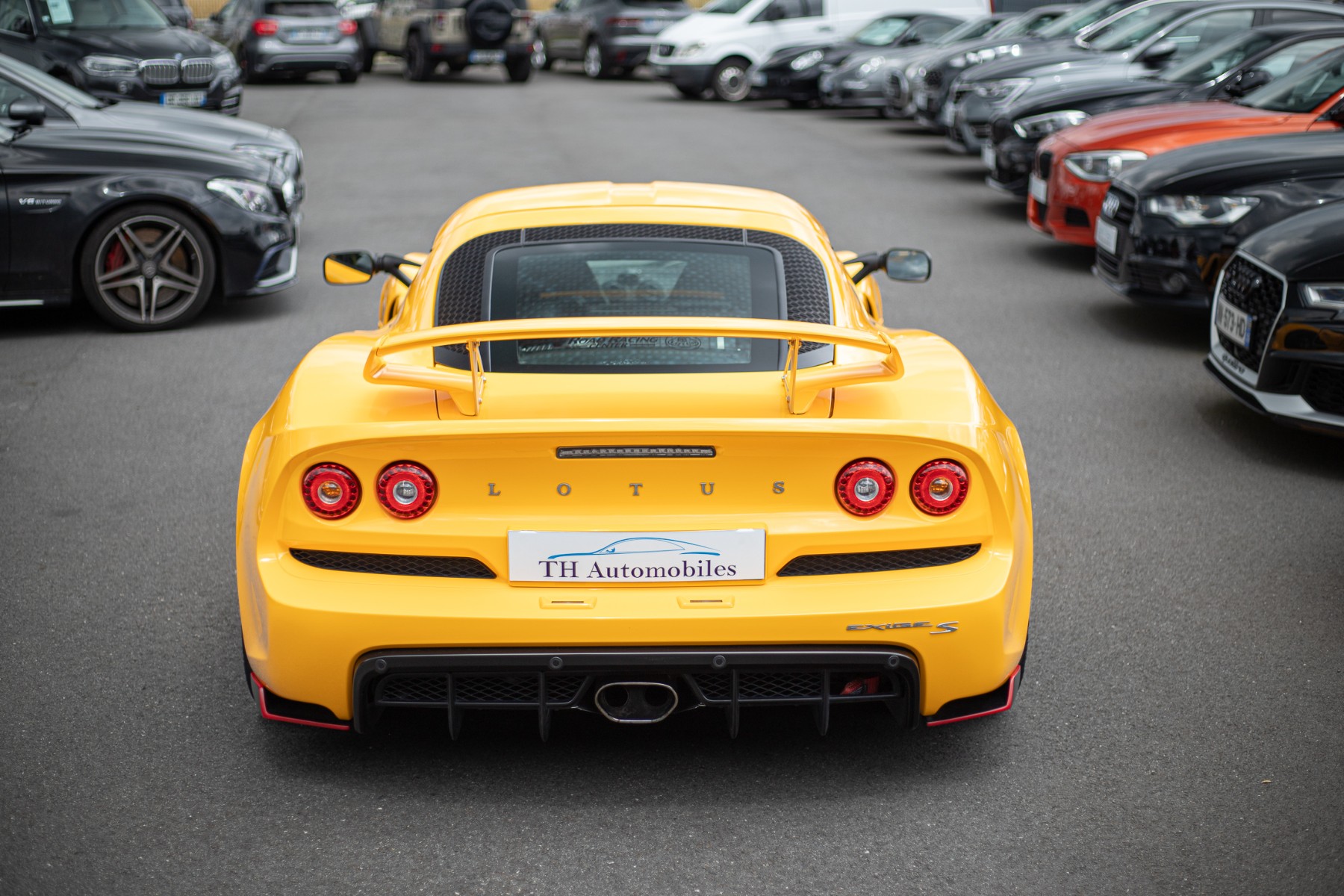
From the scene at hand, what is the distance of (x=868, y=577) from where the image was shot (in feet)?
9.96

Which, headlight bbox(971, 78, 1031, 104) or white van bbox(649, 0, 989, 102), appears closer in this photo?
headlight bbox(971, 78, 1031, 104)

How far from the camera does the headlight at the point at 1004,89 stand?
13.6 metres

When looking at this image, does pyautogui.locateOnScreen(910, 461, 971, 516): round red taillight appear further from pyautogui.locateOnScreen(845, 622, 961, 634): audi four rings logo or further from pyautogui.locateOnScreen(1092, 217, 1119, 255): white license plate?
pyautogui.locateOnScreen(1092, 217, 1119, 255): white license plate

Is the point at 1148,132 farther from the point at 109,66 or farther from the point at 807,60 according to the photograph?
the point at 807,60

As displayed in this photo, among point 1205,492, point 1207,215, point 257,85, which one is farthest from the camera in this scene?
point 257,85

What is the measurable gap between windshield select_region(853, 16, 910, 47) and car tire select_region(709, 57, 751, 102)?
6.81ft

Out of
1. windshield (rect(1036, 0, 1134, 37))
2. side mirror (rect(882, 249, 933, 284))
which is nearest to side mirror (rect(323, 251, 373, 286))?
side mirror (rect(882, 249, 933, 284))

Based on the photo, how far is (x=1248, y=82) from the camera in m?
10.1

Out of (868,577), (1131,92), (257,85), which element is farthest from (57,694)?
(257,85)

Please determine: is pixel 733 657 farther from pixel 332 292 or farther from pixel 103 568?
pixel 332 292

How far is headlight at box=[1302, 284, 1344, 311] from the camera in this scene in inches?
220

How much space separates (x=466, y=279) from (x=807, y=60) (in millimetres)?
18328

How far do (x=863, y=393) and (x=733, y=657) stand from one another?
680 mm

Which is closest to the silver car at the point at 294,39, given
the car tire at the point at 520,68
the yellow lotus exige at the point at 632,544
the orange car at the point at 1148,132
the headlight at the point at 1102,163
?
the car tire at the point at 520,68
